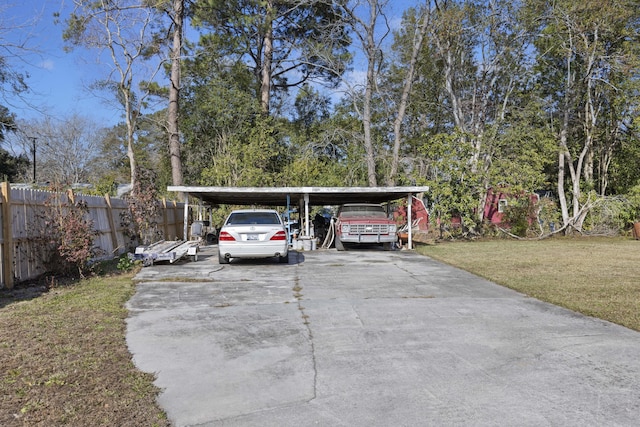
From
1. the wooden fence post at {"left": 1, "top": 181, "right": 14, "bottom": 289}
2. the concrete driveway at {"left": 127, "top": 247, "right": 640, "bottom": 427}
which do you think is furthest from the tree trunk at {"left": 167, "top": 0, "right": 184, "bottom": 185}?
the concrete driveway at {"left": 127, "top": 247, "right": 640, "bottom": 427}

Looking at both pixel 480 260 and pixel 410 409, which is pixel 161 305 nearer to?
pixel 410 409

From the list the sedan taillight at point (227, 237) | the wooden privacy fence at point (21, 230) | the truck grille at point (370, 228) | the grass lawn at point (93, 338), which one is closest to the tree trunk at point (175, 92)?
the truck grille at point (370, 228)

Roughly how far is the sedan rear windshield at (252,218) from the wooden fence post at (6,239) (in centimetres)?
504

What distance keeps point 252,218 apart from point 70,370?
8182 mm

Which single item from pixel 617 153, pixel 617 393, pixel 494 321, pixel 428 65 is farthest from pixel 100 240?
pixel 617 153

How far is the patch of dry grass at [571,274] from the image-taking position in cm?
737

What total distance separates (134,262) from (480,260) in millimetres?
9742

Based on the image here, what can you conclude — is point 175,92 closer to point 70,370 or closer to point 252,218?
point 252,218

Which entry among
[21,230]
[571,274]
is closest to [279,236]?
[21,230]

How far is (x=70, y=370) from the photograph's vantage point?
4301 millimetres

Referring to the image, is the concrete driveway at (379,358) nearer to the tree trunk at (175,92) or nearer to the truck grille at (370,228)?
the truck grille at (370,228)

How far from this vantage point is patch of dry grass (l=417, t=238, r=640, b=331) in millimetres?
7368

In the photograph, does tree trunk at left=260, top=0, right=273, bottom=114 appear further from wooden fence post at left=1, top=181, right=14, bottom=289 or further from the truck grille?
wooden fence post at left=1, top=181, right=14, bottom=289

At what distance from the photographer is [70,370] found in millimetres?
4301
